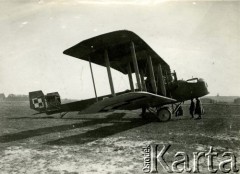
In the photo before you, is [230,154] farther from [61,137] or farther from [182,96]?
[182,96]

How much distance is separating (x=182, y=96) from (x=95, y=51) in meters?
4.55

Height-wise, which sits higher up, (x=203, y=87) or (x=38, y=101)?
(x=38, y=101)

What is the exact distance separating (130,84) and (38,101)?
5595mm

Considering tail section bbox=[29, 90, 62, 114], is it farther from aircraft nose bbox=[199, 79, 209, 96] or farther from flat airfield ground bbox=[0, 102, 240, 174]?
aircraft nose bbox=[199, 79, 209, 96]

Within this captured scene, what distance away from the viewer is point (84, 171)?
4000 millimetres

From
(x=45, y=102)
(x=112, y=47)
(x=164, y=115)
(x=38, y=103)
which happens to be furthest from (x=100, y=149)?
(x=38, y=103)

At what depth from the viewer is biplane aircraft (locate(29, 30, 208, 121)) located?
23.5 feet

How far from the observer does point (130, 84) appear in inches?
393

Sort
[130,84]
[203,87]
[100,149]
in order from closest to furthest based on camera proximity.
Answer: [100,149] → [130,84] → [203,87]

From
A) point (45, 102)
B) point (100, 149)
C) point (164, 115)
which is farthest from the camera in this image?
point (45, 102)

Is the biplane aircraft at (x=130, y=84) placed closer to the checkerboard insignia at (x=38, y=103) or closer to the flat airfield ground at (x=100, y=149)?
the checkerboard insignia at (x=38, y=103)

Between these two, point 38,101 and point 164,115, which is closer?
point 164,115

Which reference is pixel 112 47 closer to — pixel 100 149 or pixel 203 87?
pixel 100 149

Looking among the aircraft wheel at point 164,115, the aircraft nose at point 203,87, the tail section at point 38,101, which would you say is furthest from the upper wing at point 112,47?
the tail section at point 38,101
